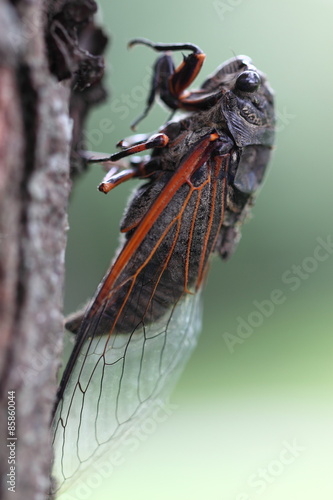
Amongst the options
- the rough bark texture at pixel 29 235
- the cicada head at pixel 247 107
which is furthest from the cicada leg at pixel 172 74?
the rough bark texture at pixel 29 235

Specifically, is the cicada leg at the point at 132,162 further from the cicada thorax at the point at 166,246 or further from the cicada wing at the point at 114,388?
the cicada wing at the point at 114,388

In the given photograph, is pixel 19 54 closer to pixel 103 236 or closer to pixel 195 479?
pixel 195 479

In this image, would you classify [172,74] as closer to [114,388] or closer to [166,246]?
[166,246]

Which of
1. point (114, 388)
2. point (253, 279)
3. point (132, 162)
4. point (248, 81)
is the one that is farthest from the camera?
point (253, 279)

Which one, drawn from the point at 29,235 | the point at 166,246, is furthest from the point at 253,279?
the point at 29,235

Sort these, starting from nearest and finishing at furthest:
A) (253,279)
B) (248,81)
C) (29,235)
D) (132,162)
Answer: (29,235), (248,81), (132,162), (253,279)

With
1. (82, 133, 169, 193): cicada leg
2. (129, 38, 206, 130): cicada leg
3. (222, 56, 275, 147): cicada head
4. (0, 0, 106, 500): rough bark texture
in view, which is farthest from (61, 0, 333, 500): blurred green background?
(0, 0, 106, 500): rough bark texture
